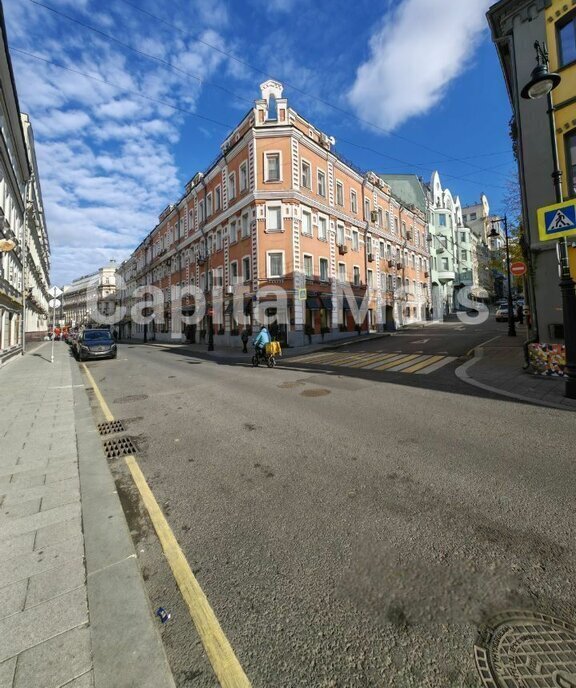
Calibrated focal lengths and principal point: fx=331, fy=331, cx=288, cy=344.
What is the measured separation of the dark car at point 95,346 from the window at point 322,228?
17943 mm

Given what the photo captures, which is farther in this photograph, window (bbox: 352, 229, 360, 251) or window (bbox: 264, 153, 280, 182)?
window (bbox: 352, 229, 360, 251)

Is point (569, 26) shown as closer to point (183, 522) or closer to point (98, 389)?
point (183, 522)

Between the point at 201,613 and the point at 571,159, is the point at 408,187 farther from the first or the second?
the point at 201,613

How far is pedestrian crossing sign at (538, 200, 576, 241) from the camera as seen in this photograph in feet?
23.4

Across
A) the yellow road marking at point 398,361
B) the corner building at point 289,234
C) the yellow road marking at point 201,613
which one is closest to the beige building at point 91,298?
the corner building at point 289,234

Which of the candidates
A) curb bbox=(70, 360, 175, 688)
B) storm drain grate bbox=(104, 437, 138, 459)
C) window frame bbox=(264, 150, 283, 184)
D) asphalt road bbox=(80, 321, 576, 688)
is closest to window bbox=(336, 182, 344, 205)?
window frame bbox=(264, 150, 283, 184)

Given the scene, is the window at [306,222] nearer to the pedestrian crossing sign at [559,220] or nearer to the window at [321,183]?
the window at [321,183]

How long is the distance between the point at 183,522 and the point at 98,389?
8.77m

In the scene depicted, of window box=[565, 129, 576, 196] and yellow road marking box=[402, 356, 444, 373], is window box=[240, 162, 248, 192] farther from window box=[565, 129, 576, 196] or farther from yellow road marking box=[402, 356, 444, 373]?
window box=[565, 129, 576, 196]

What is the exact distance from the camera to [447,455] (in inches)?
176

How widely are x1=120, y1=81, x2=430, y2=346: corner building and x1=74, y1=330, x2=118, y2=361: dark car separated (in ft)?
32.6

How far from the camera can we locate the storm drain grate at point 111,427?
20.1 feet

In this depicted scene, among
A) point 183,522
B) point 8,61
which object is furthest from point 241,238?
point 183,522

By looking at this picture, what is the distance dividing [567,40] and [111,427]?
17.2 m
